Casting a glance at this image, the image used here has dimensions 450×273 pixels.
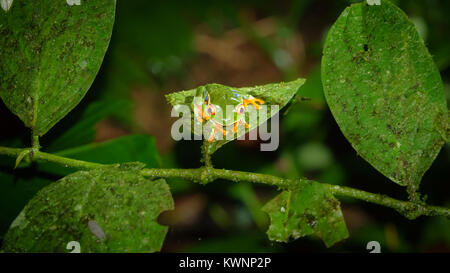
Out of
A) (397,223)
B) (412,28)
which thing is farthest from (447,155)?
(412,28)

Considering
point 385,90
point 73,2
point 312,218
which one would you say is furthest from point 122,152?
point 385,90

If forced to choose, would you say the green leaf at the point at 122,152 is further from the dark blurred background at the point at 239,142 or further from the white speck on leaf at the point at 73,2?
the white speck on leaf at the point at 73,2

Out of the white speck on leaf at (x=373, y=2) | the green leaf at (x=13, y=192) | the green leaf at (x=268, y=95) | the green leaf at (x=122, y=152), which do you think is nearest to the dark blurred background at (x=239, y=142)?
the green leaf at (x=122, y=152)

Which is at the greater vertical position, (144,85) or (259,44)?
(259,44)

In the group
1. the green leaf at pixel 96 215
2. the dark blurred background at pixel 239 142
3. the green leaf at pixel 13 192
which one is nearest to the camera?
the green leaf at pixel 96 215

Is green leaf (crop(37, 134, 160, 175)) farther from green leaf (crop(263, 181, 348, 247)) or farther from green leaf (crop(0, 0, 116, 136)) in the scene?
green leaf (crop(263, 181, 348, 247))

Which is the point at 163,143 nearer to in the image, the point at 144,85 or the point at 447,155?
the point at 144,85
